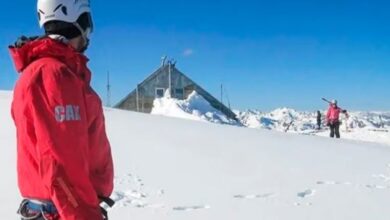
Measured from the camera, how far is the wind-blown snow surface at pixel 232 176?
6066 millimetres

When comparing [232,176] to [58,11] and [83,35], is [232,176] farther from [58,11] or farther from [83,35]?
[58,11]

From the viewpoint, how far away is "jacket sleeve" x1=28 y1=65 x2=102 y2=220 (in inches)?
74.5

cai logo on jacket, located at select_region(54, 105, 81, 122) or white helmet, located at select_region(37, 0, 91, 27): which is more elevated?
white helmet, located at select_region(37, 0, 91, 27)

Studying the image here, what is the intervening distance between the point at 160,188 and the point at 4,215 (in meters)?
2.11

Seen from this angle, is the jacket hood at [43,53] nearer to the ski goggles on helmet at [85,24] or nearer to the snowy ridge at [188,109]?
the ski goggles on helmet at [85,24]

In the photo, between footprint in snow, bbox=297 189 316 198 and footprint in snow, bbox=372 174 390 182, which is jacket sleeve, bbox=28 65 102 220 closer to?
footprint in snow, bbox=297 189 316 198

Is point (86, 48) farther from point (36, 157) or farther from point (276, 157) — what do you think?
point (276, 157)

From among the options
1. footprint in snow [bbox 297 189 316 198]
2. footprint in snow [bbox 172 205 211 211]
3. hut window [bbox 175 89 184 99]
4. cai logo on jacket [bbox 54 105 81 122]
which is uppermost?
hut window [bbox 175 89 184 99]

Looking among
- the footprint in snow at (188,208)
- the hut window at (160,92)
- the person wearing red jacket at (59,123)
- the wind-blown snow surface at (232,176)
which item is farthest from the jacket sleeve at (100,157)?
the hut window at (160,92)

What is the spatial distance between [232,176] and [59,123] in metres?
6.17

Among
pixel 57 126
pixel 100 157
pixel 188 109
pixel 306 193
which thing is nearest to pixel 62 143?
pixel 57 126

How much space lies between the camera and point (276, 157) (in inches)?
382

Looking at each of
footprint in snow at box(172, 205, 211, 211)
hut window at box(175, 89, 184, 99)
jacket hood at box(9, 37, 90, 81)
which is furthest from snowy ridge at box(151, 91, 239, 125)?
jacket hood at box(9, 37, 90, 81)

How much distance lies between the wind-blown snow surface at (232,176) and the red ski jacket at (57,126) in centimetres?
363
